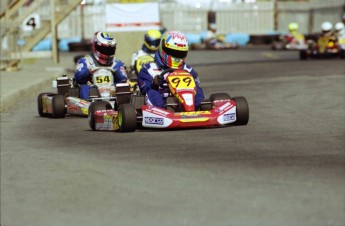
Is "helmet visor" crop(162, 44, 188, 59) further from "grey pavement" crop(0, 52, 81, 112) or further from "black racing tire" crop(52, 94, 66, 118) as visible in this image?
"grey pavement" crop(0, 52, 81, 112)

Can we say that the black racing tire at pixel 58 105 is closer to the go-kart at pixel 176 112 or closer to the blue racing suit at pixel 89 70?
the blue racing suit at pixel 89 70

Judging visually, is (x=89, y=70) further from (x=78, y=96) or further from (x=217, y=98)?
(x=217, y=98)

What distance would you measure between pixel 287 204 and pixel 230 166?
150cm

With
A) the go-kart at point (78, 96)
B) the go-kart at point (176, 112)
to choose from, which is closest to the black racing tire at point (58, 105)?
the go-kart at point (78, 96)

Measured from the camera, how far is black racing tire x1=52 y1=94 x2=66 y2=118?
12.1m

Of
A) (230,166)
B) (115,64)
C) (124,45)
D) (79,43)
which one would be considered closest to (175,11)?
(79,43)

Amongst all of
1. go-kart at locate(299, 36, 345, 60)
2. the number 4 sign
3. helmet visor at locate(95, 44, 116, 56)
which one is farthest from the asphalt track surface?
go-kart at locate(299, 36, 345, 60)

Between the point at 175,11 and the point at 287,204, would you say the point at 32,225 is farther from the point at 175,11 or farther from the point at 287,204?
the point at 175,11

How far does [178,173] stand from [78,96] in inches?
214

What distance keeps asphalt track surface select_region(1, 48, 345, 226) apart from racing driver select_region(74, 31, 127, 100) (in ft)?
3.54

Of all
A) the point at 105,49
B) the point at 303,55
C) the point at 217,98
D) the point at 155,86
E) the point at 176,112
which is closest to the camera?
the point at 176,112

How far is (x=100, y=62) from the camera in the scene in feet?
41.9

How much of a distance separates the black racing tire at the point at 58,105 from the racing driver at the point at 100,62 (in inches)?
22.9

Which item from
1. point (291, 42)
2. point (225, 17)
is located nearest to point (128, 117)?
point (291, 42)
